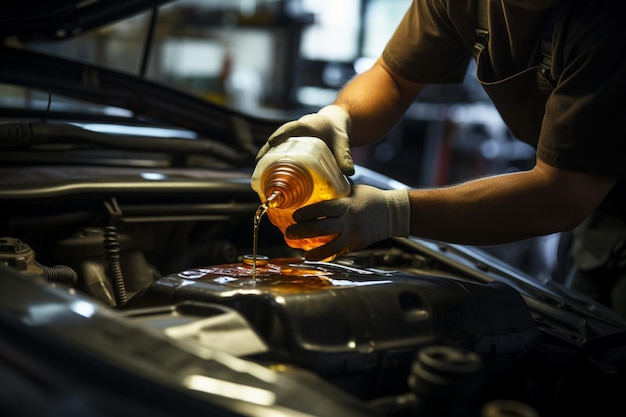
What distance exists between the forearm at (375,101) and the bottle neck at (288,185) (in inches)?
21.1

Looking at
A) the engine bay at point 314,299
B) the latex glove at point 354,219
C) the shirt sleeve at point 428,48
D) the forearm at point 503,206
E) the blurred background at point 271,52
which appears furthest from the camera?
the blurred background at point 271,52

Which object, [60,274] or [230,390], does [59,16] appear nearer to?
[60,274]

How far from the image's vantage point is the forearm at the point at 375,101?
1.86 metres

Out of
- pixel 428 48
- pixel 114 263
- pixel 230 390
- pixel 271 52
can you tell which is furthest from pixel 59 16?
pixel 271 52

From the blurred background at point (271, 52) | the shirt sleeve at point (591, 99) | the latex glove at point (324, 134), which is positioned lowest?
the blurred background at point (271, 52)

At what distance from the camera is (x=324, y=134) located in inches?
61.9

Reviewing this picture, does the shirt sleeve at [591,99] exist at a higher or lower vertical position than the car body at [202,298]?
higher

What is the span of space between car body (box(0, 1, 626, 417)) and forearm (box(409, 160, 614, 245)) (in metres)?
0.13

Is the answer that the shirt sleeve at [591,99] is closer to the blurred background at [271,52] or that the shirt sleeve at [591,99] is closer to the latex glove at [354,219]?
the latex glove at [354,219]

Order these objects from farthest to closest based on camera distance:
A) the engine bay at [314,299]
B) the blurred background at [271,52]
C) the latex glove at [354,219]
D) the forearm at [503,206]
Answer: the blurred background at [271,52]
the forearm at [503,206]
the latex glove at [354,219]
the engine bay at [314,299]

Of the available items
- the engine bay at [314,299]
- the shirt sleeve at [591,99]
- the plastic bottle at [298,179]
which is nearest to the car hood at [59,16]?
the engine bay at [314,299]

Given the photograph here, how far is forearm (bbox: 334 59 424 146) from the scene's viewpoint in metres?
1.86

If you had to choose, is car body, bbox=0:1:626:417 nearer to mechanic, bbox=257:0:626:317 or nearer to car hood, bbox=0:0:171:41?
car hood, bbox=0:0:171:41

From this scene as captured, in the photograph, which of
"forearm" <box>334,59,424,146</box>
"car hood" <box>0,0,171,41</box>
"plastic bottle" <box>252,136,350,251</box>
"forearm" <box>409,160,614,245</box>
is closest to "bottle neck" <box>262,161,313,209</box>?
"plastic bottle" <box>252,136,350,251</box>
